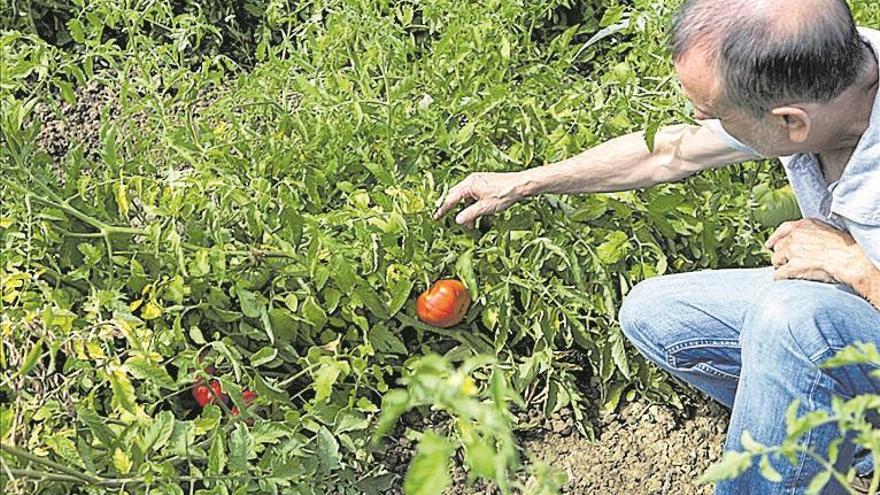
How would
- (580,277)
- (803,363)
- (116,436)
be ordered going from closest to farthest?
1. (803,363)
2. (116,436)
3. (580,277)

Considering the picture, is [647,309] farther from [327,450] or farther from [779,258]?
[327,450]

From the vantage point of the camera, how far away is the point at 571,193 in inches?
82.7

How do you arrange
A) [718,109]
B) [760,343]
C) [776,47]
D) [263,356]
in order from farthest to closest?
[263,356], [760,343], [718,109], [776,47]

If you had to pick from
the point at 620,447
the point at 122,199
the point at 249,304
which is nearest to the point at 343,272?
the point at 249,304

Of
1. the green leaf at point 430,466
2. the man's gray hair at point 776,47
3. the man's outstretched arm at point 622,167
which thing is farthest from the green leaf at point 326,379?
the green leaf at point 430,466

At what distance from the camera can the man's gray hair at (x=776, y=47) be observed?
1.54m

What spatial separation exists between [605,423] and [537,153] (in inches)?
21.1

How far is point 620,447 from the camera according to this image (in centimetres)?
228

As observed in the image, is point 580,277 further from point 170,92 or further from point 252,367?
point 170,92

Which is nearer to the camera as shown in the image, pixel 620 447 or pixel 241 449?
pixel 241 449

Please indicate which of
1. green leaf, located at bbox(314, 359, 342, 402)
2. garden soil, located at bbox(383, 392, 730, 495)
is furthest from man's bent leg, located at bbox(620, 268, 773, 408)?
green leaf, located at bbox(314, 359, 342, 402)

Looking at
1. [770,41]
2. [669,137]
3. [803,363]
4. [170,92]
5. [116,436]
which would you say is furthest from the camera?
[170,92]

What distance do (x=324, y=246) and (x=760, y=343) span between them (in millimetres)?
740

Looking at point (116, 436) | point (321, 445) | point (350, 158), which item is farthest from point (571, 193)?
point (116, 436)
